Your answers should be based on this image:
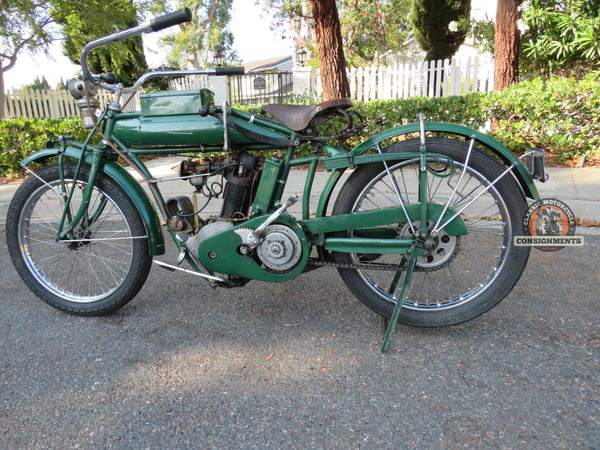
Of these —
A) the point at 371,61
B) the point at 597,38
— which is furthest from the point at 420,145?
the point at 371,61

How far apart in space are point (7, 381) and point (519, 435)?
2.26m

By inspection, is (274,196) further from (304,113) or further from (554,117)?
(554,117)

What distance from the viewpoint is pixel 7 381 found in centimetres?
206

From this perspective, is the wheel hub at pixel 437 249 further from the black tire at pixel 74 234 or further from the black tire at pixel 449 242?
the black tire at pixel 74 234

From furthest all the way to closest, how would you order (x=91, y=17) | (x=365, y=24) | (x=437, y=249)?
(x=365, y=24), (x=91, y=17), (x=437, y=249)

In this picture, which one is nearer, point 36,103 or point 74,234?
point 74,234

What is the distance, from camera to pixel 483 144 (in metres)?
2.23

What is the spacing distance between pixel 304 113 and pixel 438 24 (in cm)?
1945

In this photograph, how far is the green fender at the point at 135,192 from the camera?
8.21 feet

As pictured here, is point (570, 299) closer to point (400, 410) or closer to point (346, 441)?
point (400, 410)

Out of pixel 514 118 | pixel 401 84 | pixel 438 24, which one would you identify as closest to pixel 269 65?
pixel 438 24

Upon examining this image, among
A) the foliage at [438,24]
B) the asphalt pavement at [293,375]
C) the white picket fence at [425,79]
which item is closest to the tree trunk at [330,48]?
the white picket fence at [425,79]

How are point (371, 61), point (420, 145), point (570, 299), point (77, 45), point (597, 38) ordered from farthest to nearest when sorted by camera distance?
point (371, 61)
point (77, 45)
point (597, 38)
point (570, 299)
point (420, 145)

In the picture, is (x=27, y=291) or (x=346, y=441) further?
(x=27, y=291)
